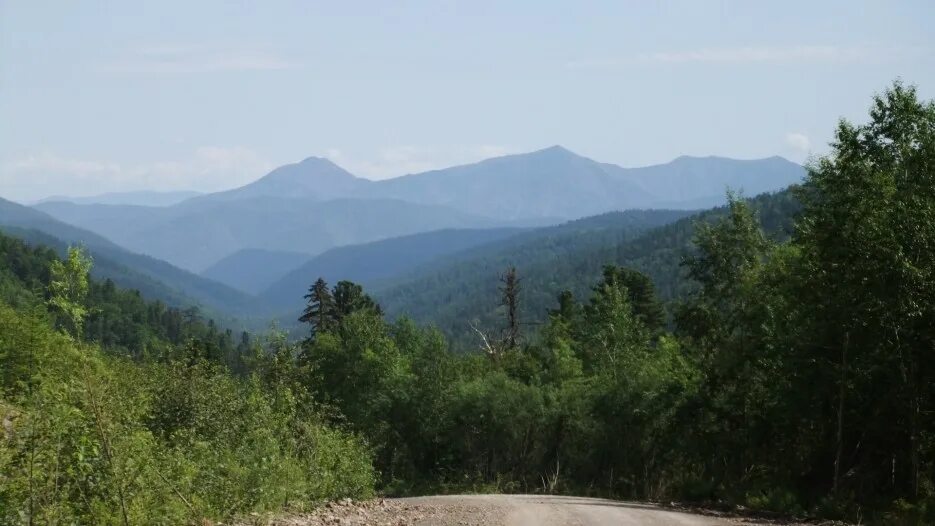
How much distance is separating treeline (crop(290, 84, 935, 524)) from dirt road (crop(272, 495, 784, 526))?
456 centimetres

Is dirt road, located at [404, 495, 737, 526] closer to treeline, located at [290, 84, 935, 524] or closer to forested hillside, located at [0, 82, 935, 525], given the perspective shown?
forested hillside, located at [0, 82, 935, 525]

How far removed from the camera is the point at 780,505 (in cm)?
2456

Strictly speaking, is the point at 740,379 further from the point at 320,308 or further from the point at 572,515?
the point at 320,308

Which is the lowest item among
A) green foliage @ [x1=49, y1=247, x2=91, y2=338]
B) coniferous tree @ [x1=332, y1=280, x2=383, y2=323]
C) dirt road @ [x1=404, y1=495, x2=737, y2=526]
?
dirt road @ [x1=404, y1=495, x2=737, y2=526]

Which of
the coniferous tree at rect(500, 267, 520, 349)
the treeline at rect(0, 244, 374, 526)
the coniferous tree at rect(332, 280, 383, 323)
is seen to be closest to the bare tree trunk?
the treeline at rect(0, 244, 374, 526)

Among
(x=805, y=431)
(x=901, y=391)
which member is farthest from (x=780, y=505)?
(x=805, y=431)

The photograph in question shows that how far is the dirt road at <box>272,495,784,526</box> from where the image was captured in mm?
18172

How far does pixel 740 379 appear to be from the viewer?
114 feet

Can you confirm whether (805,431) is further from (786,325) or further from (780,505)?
(780,505)

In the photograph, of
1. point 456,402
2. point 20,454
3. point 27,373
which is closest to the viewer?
point 20,454

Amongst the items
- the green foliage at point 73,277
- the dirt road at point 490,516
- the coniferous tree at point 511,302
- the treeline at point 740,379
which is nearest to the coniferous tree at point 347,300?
the coniferous tree at point 511,302

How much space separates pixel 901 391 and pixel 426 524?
13175 millimetres

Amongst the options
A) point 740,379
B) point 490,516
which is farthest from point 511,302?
point 490,516

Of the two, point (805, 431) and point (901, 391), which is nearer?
point (901, 391)
